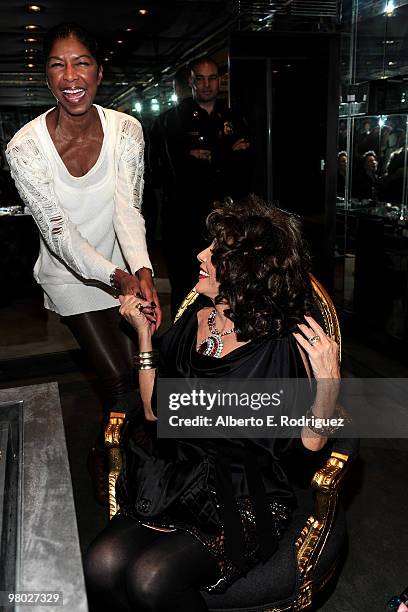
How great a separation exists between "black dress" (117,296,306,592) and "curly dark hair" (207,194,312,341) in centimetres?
7

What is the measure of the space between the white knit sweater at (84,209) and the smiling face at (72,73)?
130mm

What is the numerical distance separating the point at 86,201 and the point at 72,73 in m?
0.42

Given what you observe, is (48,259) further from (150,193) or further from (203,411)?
(150,193)

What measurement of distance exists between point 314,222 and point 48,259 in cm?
235

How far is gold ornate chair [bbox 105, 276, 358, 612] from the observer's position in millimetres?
1424

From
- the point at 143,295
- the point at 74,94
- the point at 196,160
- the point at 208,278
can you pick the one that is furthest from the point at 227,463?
the point at 196,160

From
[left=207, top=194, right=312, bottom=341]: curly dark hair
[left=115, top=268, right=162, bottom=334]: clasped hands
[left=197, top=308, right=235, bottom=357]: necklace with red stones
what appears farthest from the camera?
[left=115, top=268, right=162, bottom=334]: clasped hands

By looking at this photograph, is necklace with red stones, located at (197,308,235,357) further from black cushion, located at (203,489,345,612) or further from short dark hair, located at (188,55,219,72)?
short dark hair, located at (188,55,219,72)

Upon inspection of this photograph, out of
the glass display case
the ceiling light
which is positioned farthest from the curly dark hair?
the ceiling light

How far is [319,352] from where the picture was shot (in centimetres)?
143

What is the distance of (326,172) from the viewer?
13.2 feet

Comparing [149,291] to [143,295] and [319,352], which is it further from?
[319,352]

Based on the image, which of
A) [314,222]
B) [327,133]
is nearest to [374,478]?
[314,222]

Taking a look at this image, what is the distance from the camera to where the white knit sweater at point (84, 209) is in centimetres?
203
